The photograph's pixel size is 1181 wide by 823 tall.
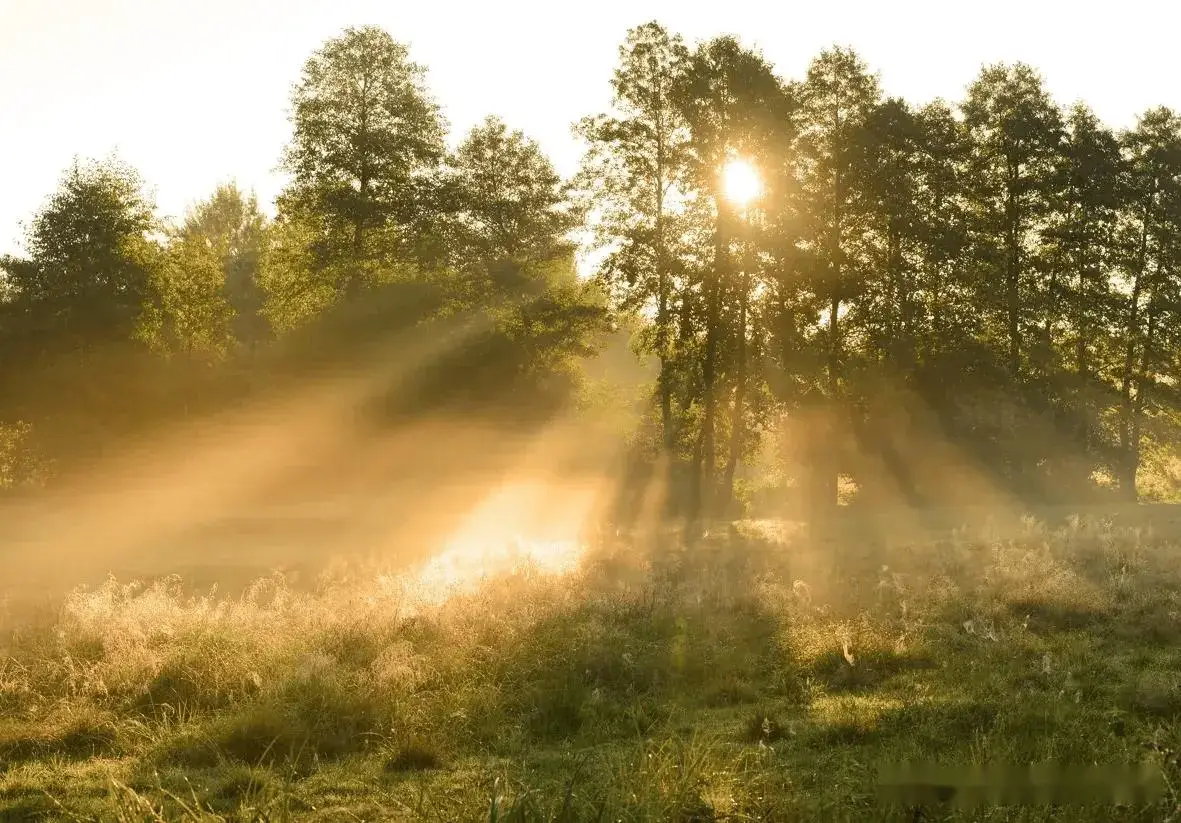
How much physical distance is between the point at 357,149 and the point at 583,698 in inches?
1322

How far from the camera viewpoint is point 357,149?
38312mm

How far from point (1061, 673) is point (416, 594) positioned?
28.5ft

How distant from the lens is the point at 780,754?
7637mm

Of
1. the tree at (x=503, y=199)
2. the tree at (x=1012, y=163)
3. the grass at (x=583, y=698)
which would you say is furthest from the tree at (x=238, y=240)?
the grass at (x=583, y=698)

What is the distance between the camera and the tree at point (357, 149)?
126ft

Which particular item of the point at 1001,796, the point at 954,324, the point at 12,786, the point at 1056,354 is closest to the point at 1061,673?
the point at 1001,796

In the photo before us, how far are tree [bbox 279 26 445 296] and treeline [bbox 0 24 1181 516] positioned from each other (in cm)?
11

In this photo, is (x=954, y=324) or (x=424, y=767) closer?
(x=424, y=767)

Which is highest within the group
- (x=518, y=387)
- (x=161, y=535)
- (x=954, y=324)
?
(x=954, y=324)

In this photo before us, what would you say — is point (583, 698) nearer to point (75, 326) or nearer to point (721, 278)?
point (721, 278)

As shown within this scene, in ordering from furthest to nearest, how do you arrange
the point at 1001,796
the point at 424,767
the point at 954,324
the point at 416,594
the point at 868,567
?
the point at 954,324, the point at 868,567, the point at 416,594, the point at 424,767, the point at 1001,796

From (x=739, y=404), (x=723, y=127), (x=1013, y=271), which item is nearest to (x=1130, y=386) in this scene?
(x=1013, y=271)

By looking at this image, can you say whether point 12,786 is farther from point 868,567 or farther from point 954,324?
point 954,324

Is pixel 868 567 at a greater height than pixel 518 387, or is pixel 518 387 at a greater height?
pixel 518 387
